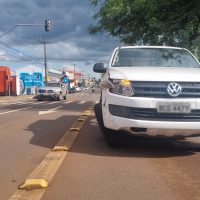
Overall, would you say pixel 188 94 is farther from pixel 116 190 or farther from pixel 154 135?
pixel 116 190

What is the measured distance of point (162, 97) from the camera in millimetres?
7281

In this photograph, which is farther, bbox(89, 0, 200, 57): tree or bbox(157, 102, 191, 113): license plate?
bbox(89, 0, 200, 57): tree

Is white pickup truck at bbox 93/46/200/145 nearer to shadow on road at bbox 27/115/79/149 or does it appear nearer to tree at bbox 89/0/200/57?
shadow on road at bbox 27/115/79/149

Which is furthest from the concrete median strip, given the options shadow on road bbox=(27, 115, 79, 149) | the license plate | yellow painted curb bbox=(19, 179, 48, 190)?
the license plate

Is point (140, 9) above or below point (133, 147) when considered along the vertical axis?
above

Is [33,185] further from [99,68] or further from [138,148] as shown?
[99,68]

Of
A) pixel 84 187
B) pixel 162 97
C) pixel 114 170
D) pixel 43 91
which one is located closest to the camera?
pixel 84 187

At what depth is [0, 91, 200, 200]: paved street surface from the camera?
5316 millimetres

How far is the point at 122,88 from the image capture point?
7.45 metres

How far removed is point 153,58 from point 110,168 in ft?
10.1

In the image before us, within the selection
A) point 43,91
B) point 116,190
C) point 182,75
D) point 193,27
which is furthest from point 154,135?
point 43,91

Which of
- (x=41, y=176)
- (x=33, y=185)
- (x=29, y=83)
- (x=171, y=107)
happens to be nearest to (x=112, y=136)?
(x=171, y=107)

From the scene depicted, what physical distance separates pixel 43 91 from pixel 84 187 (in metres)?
31.9

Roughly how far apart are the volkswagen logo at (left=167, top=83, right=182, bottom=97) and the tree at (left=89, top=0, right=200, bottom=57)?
34.3ft
